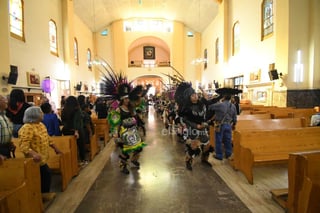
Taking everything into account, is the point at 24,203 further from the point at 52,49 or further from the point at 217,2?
the point at 217,2

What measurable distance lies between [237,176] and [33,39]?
31.1 feet

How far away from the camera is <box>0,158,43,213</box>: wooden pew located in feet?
6.92

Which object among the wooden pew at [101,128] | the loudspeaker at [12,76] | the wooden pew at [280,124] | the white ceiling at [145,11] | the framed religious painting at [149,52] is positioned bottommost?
A: the wooden pew at [101,128]

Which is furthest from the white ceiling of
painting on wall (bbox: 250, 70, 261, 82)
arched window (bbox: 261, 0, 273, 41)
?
painting on wall (bbox: 250, 70, 261, 82)

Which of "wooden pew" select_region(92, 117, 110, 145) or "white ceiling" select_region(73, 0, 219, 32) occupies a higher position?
"white ceiling" select_region(73, 0, 219, 32)

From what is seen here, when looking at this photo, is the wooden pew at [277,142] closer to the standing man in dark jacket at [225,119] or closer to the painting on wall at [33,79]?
the standing man in dark jacket at [225,119]

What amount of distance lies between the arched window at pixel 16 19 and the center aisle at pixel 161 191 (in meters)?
6.55

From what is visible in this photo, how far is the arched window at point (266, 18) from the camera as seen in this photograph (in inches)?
381

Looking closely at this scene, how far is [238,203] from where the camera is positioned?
2.83 meters

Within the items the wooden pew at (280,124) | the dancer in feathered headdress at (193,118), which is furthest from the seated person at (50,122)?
the wooden pew at (280,124)

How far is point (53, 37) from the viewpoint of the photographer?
1194 centimetres

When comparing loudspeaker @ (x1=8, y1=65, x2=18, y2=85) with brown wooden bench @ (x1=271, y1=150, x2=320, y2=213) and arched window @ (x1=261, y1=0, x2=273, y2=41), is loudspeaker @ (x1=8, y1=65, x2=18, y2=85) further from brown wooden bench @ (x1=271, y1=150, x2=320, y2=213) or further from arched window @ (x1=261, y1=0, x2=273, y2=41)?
arched window @ (x1=261, y1=0, x2=273, y2=41)

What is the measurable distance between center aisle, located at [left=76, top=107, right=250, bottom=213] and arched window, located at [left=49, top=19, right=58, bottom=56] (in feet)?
30.4

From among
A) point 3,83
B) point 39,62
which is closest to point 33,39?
point 39,62
